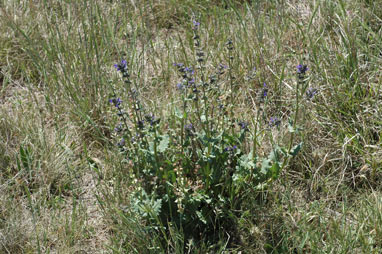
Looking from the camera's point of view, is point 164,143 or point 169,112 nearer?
point 164,143

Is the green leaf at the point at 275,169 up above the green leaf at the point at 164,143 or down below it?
below

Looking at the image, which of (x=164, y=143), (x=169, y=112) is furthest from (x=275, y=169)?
(x=169, y=112)

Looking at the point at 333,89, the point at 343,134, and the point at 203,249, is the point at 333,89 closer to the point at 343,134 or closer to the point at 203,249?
the point at 343,134

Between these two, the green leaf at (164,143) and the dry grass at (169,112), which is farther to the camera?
the dry grass at (169,112)

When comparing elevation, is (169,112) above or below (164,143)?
below

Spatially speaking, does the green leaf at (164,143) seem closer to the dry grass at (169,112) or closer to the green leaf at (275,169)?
the dry grass at (169,112)

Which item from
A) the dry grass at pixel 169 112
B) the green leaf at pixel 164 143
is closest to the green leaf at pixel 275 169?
the dry grass at pixel 169 112

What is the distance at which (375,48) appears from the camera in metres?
3.09

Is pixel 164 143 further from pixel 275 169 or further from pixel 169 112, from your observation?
pixel 169 112

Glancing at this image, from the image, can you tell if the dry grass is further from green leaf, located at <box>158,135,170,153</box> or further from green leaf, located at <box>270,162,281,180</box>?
green leaf, located at <box>158,135,170,153</box>

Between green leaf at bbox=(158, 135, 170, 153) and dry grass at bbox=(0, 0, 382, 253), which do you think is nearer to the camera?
green leaf at bbox=(158, 135, 170, 153)

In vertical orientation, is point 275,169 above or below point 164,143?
below

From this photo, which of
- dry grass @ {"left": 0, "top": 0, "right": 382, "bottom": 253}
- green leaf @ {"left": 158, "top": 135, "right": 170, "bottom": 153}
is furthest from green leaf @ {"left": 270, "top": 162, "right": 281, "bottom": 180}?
green leaf @ {"left": 158, "top": 135, "right": 170, "bottom": 153}

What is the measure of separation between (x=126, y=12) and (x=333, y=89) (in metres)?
1.78
